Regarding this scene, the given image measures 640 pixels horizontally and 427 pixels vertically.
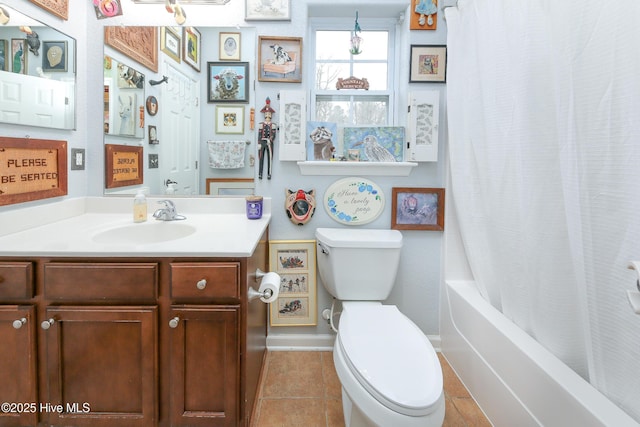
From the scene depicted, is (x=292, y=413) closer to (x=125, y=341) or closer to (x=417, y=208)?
(x=125, y=341)

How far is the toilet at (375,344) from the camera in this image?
1.09 m

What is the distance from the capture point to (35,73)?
1.52 metres

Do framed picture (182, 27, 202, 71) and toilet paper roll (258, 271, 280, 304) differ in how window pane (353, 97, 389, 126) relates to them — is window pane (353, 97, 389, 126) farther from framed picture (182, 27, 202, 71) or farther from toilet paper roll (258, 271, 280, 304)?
toilet paper roll (258, 271, 280, 304)

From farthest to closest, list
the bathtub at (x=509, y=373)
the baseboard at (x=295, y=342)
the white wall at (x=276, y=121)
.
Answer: the baseboard at (x=295, y=342)
the white wall at (x=276, y=121)
the bathtub at (x=509, y=373)

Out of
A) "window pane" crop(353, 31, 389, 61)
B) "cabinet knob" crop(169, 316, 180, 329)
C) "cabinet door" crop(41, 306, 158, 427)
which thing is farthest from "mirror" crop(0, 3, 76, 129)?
"window pane" crop(353, 31, 389, 61)

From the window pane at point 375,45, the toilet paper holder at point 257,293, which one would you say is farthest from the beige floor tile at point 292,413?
the window pane at point 375,45

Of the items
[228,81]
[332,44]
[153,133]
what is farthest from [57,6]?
[332,44]

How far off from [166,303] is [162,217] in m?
0.60

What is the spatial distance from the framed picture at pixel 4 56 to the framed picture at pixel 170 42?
66 centimetres

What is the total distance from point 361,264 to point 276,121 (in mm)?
842

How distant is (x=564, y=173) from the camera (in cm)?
102

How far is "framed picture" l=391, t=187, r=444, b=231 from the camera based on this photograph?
6.57 feet

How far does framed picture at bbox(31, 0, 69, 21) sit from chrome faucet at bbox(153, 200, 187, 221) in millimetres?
898

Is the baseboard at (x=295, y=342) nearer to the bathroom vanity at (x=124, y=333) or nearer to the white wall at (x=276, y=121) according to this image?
the white wall at (x=276, y=121)
